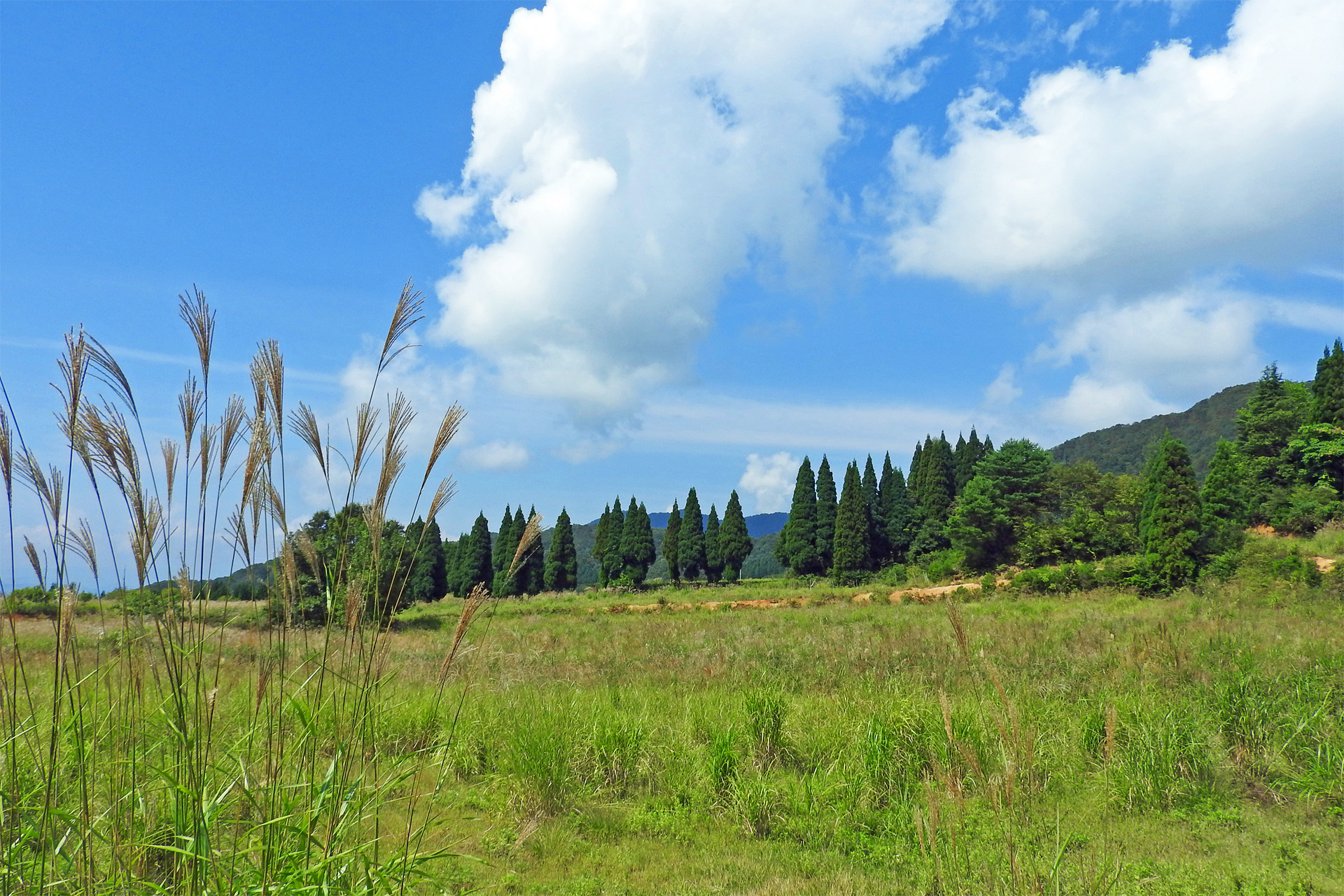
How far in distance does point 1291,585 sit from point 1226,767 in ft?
46.1

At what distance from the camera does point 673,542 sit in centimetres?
4931

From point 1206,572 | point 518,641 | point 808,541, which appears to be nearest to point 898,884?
point 518,641

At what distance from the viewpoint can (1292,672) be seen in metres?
6.80

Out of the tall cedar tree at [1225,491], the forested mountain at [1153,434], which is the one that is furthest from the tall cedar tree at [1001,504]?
the forested mountain at [1153,434]

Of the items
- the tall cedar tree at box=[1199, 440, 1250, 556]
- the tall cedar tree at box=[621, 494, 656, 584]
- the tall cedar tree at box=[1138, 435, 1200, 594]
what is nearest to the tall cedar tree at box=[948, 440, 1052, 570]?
the tall cedar tree at box=[1199, 440, 1250, 556]

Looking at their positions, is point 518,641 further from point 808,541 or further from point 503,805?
point 808,541

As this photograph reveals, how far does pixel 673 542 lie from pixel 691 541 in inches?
75.1

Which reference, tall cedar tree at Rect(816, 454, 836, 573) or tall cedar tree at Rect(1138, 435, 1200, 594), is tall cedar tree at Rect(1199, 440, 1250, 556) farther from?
tall cedar tree at Rect(816, 454, 836, 573)

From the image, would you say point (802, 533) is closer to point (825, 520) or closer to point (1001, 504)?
point (825, 520)

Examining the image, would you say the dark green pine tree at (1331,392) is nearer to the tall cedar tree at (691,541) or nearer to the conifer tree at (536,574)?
the tall cedar tree at (691,541)

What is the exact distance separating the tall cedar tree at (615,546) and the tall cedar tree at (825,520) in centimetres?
1277

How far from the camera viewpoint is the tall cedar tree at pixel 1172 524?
20281 millimetres

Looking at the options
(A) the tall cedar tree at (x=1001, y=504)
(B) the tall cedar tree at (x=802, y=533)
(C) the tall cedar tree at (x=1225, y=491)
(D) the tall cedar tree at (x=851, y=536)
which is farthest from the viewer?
(B) the tall cedar tree at (x=802, y=533)

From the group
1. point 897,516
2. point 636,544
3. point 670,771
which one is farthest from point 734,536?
point 670,771
